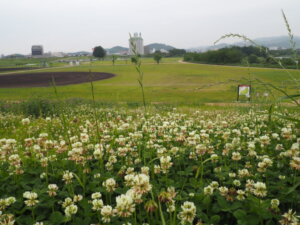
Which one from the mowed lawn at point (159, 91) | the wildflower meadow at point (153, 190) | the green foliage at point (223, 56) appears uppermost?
the green foliage at point (223, 56)

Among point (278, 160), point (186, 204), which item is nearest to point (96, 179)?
point (186, 204)

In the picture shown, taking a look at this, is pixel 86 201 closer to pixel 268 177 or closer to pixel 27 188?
pixel 27 188

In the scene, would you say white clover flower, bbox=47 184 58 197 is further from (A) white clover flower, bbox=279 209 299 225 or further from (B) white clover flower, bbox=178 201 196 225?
(A) white clover flower, bbox=279 209 299 225

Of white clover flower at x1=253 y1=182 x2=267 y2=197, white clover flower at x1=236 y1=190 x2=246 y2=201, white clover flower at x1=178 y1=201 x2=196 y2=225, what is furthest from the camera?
white clover flower at x1=236 y1=190 x2=246 y2=201

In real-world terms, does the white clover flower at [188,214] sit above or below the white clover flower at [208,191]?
above

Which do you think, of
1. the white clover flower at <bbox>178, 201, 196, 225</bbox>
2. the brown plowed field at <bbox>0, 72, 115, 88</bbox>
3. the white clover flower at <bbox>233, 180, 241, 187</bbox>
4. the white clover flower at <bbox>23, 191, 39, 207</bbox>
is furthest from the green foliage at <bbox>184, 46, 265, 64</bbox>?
the white clover flower at <bbox>23, 191, 39, 207</bbox>

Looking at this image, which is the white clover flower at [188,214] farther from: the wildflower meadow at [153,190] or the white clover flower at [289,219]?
the white clover flower at [289,219]

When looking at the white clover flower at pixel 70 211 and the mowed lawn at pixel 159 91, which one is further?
the mowed lawn at pixel 159 91

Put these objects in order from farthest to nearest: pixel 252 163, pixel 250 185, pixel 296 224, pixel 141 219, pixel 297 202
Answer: pixel 252 163 < pixel 250 185 < pixel 297 202 < pixel 141 219 < pixel 296 224

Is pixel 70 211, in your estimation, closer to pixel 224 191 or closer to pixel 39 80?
pixel 224 191

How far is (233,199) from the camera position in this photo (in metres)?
2.12

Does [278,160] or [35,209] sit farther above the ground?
[278,160]

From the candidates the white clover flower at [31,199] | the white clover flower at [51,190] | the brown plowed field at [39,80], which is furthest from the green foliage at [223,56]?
the white clover flower at [31,199]

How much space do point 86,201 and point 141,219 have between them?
22.2 inches
